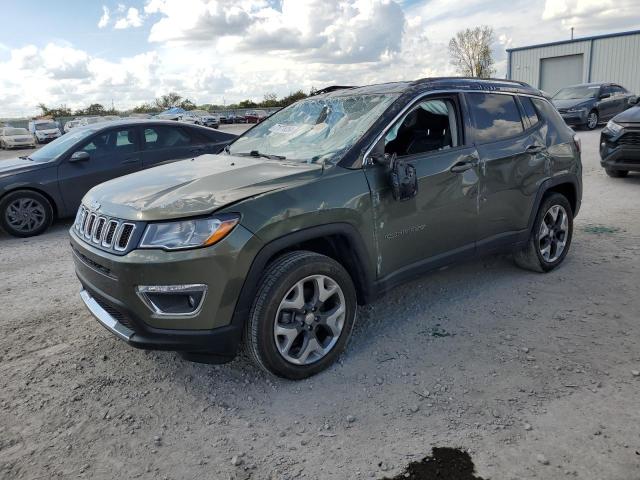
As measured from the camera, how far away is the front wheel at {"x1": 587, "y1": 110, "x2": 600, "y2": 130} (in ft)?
59.4

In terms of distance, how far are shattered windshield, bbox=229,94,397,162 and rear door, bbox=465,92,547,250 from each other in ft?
3.06

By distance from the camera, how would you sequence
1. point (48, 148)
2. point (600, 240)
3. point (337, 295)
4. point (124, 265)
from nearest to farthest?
point (124, 265) < point (337, 295) < point (600, 240) < point (48, 148)

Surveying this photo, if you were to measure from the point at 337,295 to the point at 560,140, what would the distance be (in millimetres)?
2925

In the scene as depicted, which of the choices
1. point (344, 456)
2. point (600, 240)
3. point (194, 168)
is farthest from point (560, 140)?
point (344, 456)

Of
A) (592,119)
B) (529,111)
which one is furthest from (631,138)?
(592,119)

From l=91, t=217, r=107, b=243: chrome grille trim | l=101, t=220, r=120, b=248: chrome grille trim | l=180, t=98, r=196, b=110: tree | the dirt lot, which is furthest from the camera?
l=180, t=98, r=196, b=110: tree

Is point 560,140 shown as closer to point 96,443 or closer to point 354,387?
point 354,387

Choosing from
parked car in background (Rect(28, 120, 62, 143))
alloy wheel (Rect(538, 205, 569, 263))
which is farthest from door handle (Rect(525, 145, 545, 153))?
parked car in background (Rect(28, 120, 62, 143))

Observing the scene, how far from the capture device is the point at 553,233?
4.94 m

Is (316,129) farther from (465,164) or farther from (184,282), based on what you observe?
(184,282)

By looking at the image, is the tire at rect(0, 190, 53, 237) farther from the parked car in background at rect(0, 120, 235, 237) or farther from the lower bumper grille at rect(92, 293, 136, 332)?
the lower bumper grille at rect(92, 293, 136, 332)

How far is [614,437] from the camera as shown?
259 cm

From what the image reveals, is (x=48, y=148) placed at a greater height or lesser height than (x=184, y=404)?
greater

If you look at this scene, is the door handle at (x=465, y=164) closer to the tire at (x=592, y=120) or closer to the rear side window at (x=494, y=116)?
the rear side window at (x=494, y=116)
